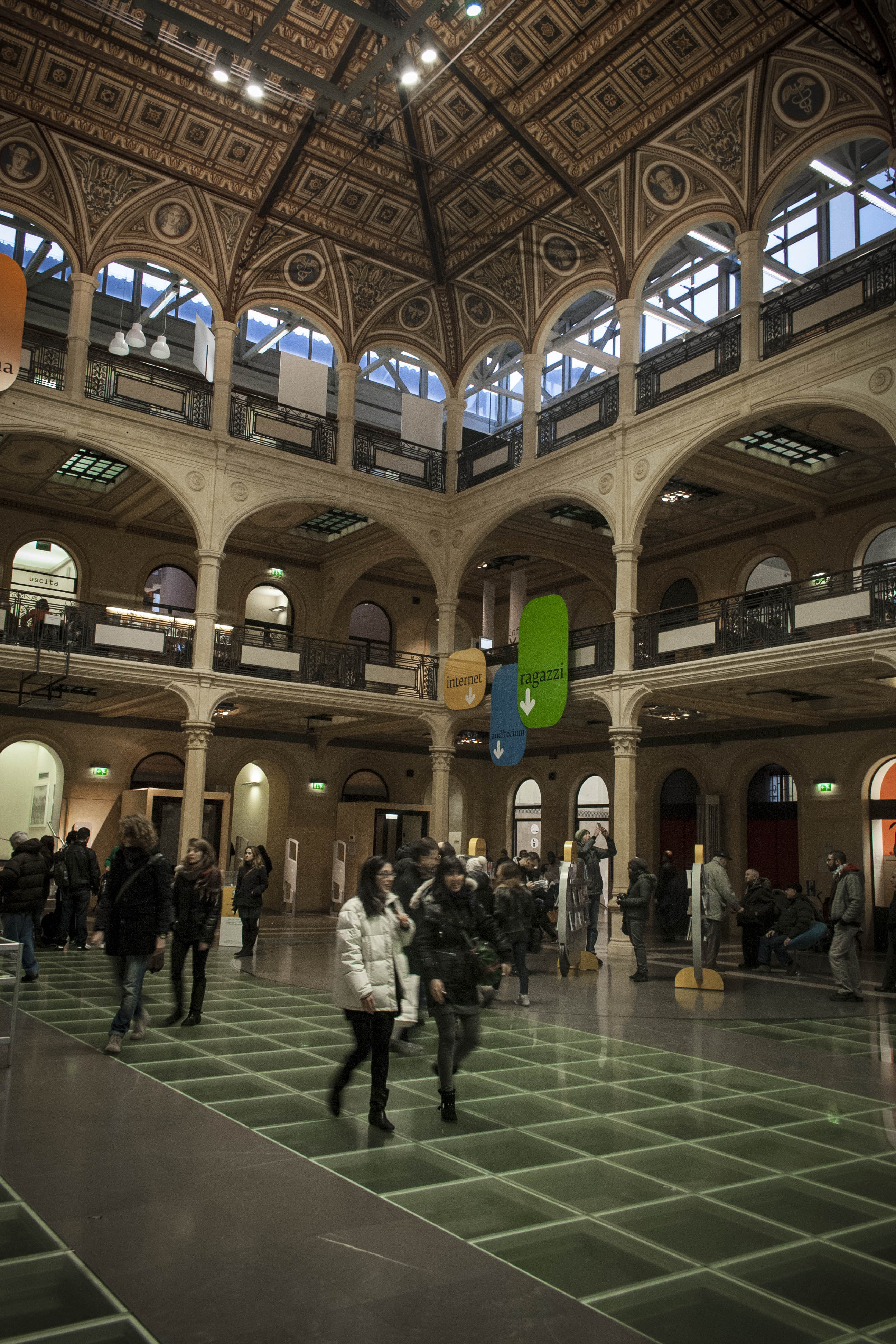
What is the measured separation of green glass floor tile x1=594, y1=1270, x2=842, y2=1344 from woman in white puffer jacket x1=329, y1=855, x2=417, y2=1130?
206 centimetres

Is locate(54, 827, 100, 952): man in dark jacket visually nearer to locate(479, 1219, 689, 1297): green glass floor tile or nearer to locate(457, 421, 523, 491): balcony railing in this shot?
locate(479, 1219, 689, 1297): green glass floor tile

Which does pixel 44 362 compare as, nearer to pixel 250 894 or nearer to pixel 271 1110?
pixel 250 894

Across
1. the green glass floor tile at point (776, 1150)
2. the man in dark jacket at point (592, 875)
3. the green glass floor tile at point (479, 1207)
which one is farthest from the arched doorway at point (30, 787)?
the green glass floor tile at point (479, 1207)

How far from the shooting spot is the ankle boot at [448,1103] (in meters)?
5.54

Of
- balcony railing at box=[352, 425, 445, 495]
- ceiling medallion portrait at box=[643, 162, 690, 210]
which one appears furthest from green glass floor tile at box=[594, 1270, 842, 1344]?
balcony railing at box=[352, 425, 445, 495]

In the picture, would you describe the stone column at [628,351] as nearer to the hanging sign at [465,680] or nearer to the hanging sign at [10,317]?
the hanging sign at [465,680]

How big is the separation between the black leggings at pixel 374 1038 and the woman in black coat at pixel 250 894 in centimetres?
742

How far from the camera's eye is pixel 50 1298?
3.30m

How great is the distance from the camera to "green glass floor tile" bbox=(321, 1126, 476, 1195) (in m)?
4.48

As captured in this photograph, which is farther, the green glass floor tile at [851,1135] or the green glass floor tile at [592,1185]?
the green glass floor tile at [851,1135]

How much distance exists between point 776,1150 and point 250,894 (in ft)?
29.2

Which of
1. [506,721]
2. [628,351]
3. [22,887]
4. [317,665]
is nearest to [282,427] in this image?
[317,665]

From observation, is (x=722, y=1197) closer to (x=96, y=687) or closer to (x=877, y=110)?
(x=877, y=110)

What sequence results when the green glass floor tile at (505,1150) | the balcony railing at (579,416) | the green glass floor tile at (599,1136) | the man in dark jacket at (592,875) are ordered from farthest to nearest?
the balcony railing at (579,416) → the man in dark jacket at (592,875) → the green glass floor tile at (599,1136) → the green glass floor tile at (505,1150)
